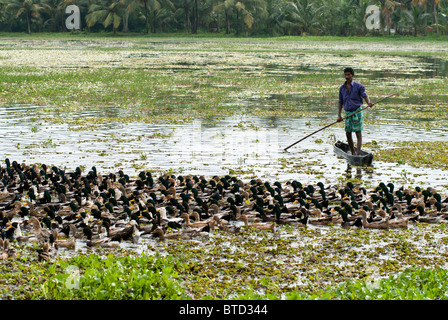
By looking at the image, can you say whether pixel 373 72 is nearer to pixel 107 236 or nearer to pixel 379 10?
pixel 107 236

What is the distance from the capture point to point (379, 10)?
79.1 meters

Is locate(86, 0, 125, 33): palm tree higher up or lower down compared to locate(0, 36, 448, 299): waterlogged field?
higher up

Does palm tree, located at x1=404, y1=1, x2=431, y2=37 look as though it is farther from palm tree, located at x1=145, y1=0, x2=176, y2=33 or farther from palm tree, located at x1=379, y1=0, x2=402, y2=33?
palm tree, located at x1=145, y1=0, x2=176, y2=33

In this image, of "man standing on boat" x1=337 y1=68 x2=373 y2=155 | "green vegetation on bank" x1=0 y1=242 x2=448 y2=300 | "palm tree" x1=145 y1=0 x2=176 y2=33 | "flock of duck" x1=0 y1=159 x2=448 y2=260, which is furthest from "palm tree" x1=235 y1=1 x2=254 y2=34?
"green vegetation on bank" x1=0 y1=242 x2=448 y2=300

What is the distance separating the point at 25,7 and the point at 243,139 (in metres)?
82.5

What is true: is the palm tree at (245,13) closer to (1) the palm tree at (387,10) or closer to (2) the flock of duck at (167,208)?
(1) the palm tree at (387,10)

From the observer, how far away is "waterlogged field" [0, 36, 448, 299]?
868 cm

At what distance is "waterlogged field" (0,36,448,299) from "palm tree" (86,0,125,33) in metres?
44.7

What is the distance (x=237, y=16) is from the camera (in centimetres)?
8869

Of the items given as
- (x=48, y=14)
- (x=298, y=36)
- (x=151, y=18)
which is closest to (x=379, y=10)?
(x=298, y=36)

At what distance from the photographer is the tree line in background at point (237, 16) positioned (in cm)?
8175
